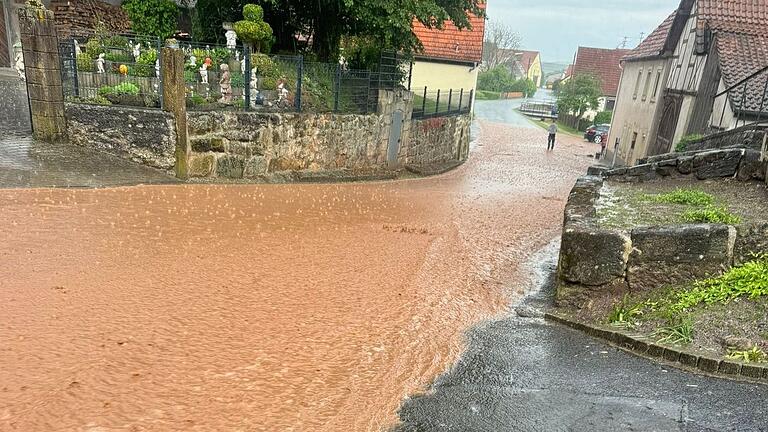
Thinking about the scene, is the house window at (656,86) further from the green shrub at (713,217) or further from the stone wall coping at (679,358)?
the stone wall coping at (679,358)

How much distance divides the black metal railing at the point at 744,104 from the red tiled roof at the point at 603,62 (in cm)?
4012

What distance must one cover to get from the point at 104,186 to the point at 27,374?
6.68m

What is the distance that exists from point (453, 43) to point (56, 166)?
24.0 meters

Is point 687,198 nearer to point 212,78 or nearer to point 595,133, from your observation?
point 212,78

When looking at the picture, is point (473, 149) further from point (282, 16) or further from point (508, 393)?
point (508, 393)

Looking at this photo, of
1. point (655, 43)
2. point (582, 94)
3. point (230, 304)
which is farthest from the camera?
point (582, 94)

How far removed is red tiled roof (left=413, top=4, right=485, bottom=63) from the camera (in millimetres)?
29156

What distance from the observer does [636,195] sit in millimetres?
8133

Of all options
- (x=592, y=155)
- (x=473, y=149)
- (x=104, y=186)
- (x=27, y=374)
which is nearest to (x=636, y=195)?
(x=27, y=374)

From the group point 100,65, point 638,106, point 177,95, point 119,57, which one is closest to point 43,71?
point 100,65

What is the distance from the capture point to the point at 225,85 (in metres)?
11.9

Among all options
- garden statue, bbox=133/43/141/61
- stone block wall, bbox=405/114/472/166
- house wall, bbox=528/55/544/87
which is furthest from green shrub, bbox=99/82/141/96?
house wall, bbox=528/55/544/87

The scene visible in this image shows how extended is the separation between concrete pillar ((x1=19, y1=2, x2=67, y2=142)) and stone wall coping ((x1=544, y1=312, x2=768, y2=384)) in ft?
36.1

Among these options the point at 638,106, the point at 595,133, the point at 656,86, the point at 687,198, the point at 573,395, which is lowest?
the point at 595,133
